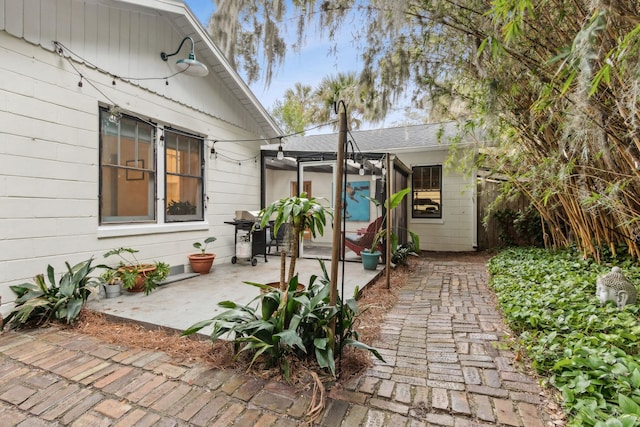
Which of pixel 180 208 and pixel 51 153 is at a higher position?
pixel 51 153

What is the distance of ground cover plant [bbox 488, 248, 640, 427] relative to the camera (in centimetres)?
161

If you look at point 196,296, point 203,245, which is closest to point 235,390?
point 196,296

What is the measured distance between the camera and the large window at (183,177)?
4832 millimetres

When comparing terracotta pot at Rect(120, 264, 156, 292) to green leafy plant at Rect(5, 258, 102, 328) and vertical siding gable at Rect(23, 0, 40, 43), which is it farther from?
vertical siding gable at Rect(23, 0, 40, 43)

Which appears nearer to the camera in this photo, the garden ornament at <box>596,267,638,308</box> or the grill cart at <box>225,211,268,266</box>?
the garden ornament at <box>596,267,638,308</box>

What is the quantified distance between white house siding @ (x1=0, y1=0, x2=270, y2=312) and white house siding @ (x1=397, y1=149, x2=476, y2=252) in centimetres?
641

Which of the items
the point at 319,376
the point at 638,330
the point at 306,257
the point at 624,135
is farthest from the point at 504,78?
the point at 306,257

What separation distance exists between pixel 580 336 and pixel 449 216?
645cm

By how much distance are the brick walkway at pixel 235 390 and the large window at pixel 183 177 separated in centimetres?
252

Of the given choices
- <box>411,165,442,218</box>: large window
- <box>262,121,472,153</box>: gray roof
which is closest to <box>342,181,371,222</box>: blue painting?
<box>262,121,472,153</box>: gray roof

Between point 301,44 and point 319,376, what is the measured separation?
3.94 m

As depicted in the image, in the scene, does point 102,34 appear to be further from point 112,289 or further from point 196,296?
point 196,296

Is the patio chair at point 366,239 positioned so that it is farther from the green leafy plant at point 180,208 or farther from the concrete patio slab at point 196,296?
the green leafy plant at point 180,208

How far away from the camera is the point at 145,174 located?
444cm
